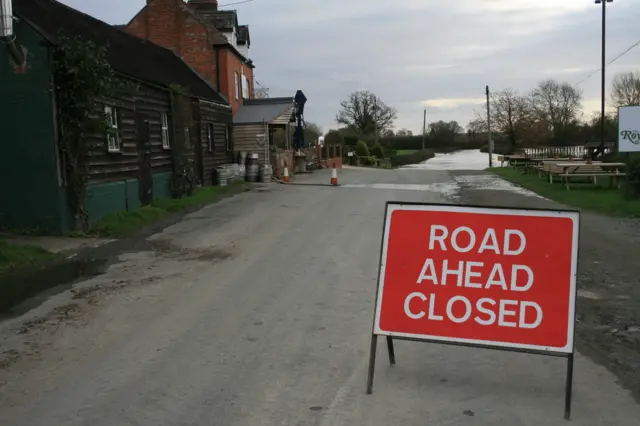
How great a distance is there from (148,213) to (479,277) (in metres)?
12.6

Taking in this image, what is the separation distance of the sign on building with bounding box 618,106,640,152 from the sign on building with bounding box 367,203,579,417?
13.9 meters

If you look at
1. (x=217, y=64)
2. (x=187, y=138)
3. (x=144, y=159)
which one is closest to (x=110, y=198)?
(x=144, y=159)

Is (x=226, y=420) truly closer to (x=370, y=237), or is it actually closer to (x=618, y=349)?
(x=618, y=349)

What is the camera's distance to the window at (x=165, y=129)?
20359mm

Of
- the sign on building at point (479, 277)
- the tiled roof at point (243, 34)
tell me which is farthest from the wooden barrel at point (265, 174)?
the sign on building at point (479, 277)

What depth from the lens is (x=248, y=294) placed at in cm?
765

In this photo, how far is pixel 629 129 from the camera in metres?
16.7

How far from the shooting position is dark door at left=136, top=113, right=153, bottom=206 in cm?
Answer: 1747

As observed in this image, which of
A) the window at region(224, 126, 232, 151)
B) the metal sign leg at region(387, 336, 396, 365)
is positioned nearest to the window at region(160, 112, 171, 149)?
the window at region(224, 126, 232, 151)

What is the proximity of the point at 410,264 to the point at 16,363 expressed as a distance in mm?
3431

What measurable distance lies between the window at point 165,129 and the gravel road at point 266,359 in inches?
440

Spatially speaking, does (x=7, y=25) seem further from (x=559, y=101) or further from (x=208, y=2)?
(x=559, y=101)

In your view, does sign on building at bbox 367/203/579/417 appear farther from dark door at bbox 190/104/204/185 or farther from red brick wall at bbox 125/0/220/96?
red brick wall at bbox 125/0/220/96

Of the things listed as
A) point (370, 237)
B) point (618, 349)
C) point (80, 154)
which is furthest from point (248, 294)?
point (80, 154)
